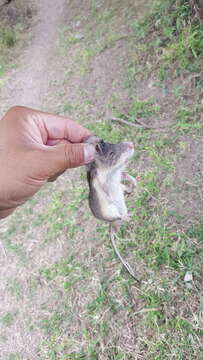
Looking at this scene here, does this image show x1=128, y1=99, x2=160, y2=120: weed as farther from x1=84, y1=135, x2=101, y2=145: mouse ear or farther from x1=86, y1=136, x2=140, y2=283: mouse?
x1=84, y1=135, x2=101, y2=145: mouse ear

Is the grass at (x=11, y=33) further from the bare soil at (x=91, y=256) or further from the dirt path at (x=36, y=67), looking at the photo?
the bare soil at (x=91, y=256)

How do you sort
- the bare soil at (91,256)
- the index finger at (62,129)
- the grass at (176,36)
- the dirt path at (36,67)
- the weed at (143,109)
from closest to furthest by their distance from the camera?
the index finger at (62,129), the bare soil at (91,256), the grass at (176,36), the weed at (143,109), the dirt path at (36,67)

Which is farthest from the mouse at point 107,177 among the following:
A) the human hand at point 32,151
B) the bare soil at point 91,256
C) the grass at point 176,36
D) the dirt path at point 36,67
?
the dirt path at point 36,67

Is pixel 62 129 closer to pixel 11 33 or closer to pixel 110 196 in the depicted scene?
pixel 110 196

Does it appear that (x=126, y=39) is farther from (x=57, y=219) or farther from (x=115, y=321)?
(x=115, y=321)

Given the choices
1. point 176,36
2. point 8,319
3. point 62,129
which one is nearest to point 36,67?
point 176,36
